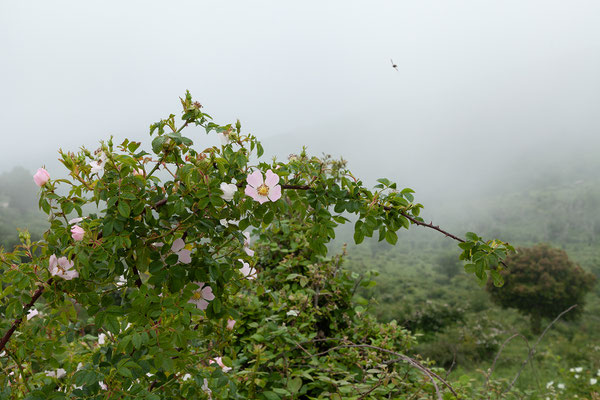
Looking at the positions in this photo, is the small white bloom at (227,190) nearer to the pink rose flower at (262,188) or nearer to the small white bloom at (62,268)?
the pink rose flower at (262,188)

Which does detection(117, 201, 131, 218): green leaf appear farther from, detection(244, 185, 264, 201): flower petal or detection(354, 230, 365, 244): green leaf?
detection(354, 230, 365, 244): green leaf

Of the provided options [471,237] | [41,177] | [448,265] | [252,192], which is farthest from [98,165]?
[448,265]

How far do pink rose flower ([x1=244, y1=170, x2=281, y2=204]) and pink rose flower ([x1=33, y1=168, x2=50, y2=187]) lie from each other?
481 millimetres

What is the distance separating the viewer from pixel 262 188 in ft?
2.96

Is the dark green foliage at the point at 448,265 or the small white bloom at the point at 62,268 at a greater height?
the small white bloom at the point at 62,268

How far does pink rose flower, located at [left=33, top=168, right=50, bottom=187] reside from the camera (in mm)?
915

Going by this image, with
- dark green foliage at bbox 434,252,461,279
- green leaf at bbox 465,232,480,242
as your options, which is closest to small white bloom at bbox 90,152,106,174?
green leaf at bbox 465,232,480,242

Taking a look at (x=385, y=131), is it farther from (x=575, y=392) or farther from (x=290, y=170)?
(x=290, y=170)

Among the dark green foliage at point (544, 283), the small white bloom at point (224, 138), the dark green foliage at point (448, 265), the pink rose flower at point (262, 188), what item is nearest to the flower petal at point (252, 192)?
the pink rose flower at point (262, 188)

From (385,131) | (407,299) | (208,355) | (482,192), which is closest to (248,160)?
(208,355)

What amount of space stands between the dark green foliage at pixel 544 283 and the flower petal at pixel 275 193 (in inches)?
484

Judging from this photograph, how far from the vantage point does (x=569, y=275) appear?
11.7m

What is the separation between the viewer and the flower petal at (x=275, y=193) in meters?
0.89

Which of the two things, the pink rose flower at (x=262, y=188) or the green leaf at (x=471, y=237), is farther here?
the green leaf at (x=471, y=237)
